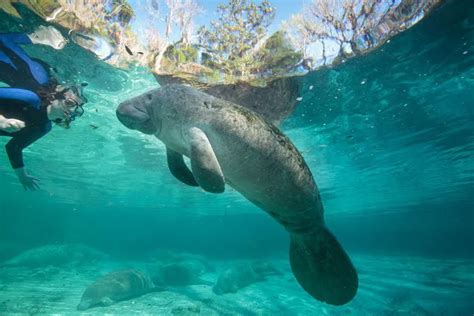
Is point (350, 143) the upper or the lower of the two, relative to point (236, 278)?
upper

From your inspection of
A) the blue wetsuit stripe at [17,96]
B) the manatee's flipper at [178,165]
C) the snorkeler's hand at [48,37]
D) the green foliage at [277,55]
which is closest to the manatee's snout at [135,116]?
the manatee's flipper at [178,165]

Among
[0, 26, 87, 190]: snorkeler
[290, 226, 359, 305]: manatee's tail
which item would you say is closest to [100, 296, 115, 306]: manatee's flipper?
[0, 26, 87, 190]: snorkeler

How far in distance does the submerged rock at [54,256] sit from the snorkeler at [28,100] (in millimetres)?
21575

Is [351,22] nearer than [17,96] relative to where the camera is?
No

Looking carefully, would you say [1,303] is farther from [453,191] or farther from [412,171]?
[453,191]

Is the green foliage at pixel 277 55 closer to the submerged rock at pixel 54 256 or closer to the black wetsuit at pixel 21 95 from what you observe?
the black wetsuit at pixel 21 95

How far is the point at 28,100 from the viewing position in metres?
4.18

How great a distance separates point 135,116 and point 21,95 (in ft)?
6.95

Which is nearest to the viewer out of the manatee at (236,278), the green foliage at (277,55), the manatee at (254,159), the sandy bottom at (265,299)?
the manatee at (254,159)

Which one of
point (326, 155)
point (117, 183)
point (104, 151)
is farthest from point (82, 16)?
point (117, 183)

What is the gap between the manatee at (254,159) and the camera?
10.3 feet

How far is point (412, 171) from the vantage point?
20.9m

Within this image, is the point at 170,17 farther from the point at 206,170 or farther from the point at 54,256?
the point at 54,256

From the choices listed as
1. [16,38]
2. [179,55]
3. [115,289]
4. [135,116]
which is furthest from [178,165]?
[115,289]
